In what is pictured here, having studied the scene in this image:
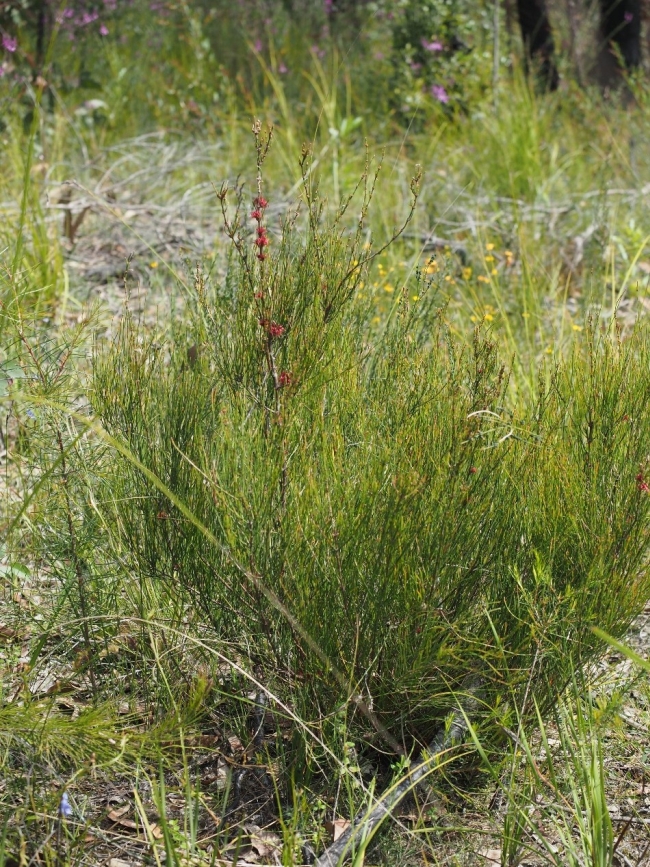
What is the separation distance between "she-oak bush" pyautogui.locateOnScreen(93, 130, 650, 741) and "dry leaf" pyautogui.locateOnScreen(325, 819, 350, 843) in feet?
0.74

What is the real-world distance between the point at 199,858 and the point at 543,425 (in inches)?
44.9

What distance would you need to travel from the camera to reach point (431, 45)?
6.68 m

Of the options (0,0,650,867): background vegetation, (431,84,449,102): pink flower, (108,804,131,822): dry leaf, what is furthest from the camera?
(431,84,449,102): pink flower

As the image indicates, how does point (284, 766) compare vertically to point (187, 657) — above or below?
below

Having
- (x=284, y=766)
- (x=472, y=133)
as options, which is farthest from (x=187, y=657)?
(x=472, y=133)

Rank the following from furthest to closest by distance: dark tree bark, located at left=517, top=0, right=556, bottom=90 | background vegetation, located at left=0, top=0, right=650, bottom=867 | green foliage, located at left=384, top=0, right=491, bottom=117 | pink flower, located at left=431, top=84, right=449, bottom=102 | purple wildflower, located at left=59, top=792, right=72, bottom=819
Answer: dark tree bark, located at left=517, top=0, right=556, bottom=90, green foliage, located at left=384, top=0, right=491, bottom=117, pink flower, located at left=431, top=84, right=449, bottom=102, background vegetation, located at left=0, top=0, right=650, bottom=867, purple wildflower, located at left=59, top=792, right=72, bottom=819

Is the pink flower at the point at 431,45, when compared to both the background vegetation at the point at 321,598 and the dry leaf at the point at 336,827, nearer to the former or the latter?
the background vegetation at the point at 321,598

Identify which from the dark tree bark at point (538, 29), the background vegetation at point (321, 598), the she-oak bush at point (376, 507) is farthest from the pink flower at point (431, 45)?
the she-oak bush at point (376, 507)

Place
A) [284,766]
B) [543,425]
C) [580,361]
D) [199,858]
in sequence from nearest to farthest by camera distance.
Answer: [199,858] → [284,766] → [543,425] → [580,361]

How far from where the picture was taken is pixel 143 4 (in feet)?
33.2

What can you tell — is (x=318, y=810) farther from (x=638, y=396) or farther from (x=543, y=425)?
(x=638, y=396)

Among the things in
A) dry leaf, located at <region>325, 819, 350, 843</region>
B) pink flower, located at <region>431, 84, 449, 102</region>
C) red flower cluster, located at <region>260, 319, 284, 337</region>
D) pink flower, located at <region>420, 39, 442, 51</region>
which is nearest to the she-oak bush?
red flower cluster, located at <region>260, 319, 284, 337</region>

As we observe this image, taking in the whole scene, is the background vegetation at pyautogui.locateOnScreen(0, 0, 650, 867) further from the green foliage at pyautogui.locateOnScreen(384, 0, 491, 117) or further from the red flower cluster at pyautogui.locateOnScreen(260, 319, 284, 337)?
the green foliage at pyautogui.locateOnScreen(384, 0, 491, 117)

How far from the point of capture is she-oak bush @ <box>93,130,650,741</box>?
192 cm
